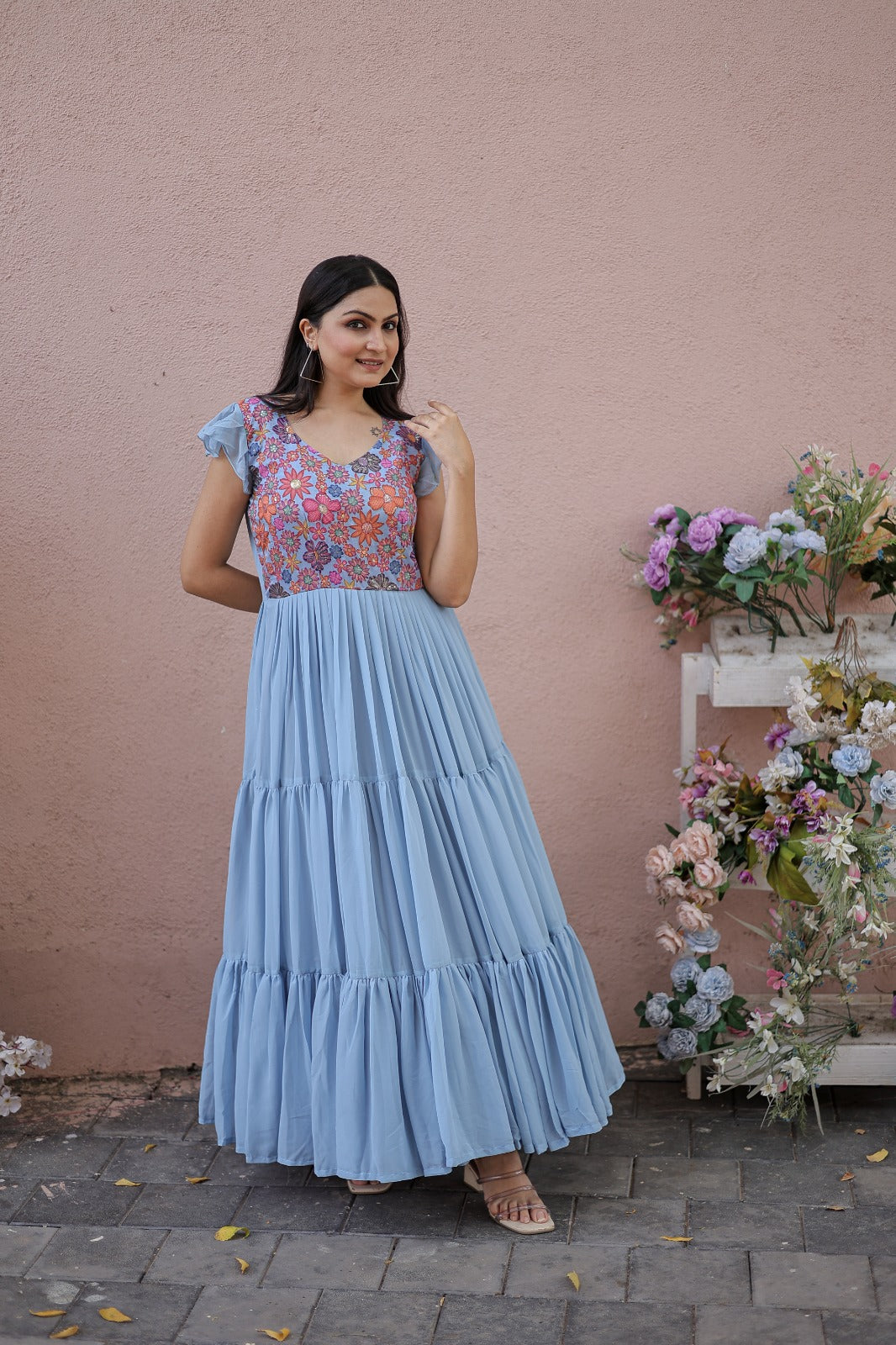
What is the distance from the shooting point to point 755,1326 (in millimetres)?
2174

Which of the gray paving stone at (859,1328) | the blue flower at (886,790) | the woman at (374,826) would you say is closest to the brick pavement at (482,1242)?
the gray paving stone at (859,1328)

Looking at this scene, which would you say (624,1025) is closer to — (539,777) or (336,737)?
(539,777)

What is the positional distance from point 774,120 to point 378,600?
4.78 ft

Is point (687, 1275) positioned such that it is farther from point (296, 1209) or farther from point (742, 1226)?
point (296, 1209)

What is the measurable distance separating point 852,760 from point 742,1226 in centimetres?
92

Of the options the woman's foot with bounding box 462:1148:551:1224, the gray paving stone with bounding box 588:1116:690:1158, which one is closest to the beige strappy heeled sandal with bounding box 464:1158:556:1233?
the woman's foot with bounding box 462:1148:551:1224

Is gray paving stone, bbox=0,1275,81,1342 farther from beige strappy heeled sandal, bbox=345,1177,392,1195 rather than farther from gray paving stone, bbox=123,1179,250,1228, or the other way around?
beige strappy heeled sandal, bbox=345,1177,392,1195

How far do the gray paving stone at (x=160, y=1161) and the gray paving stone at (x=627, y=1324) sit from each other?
2.92 feet

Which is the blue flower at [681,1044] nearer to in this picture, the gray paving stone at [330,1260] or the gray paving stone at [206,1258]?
the gray paving stone at [330,1260]

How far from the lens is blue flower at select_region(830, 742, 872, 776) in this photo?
2.72 m

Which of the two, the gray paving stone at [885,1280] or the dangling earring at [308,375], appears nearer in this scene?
the gray paving stone at [885,1280]

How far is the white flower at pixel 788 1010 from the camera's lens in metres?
2.83

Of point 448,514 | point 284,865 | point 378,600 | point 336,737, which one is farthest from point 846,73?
point 284,865

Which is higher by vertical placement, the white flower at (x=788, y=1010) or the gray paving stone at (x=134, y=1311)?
the white flower at (x=788, y=1010)
